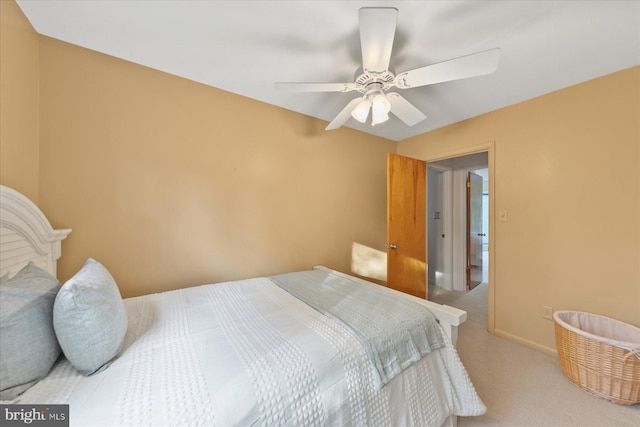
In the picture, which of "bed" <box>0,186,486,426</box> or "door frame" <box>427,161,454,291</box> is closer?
"bed" <box>0,186,486,426</box>

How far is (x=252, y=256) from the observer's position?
2.21 metres

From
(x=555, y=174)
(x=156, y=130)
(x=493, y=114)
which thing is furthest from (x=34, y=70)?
(x=555, y=174)

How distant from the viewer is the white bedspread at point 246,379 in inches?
27.6

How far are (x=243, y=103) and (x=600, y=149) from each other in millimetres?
3068

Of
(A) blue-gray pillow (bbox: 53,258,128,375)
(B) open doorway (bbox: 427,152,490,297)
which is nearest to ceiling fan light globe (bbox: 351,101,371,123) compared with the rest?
(A) blue-gray pillow (bbox: 53,258,128,375)

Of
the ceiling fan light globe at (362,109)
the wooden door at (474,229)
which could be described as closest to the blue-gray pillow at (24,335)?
the ceiling fan light globe at (362,109)

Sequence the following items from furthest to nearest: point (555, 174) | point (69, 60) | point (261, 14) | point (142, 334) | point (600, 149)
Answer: point (555, 174), point (600, 149), point (69, 60), point (261, 14), point (142, 334)

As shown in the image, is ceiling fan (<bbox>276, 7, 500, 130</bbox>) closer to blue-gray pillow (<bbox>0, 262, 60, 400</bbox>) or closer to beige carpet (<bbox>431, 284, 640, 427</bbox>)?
blue-gray pillow (<bbox>0, 262, 60, 400</bbox>)

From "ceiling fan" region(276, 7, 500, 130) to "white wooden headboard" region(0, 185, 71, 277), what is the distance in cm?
148

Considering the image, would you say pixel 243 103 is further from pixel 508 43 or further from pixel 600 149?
pixel 600 149

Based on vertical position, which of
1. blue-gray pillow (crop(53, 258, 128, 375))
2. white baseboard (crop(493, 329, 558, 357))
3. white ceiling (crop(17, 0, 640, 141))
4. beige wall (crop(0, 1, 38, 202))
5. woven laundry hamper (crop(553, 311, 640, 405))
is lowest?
white baseboard (crop(493, 329, 558, 357))

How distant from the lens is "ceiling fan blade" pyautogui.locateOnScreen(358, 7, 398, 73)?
3.14ft

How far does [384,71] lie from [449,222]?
322 cm

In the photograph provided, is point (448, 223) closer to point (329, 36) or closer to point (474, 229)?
point (474, 229)
